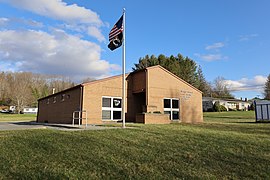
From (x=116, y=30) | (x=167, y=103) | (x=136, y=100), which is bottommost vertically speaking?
(x=167, y=103)

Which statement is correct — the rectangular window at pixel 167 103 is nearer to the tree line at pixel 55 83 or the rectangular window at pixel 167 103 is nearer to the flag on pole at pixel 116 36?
the flag on pole at pixel 116 36

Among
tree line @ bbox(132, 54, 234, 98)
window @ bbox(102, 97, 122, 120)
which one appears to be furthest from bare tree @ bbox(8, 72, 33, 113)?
window @ bbox(102, 97, 122, 120)

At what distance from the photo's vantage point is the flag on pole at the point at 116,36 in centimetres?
1335

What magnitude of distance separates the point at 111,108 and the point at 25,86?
166ft

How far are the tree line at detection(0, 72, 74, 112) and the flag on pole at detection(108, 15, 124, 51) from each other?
4976cm

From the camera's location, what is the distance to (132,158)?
5789mm

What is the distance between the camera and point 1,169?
498 centimetres

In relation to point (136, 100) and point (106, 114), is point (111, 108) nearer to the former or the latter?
point (106, 114)

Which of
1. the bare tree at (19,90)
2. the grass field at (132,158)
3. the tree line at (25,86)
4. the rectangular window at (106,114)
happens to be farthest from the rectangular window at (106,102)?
A: the bare tree at (19,90)

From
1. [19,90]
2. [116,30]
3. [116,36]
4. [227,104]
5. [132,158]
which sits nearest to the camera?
[132,158]

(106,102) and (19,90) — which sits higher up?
(19,90)

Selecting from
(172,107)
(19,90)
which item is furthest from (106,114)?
(19,90)

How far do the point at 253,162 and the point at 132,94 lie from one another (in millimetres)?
15799

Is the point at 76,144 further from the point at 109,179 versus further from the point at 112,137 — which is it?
the point at 109,179
